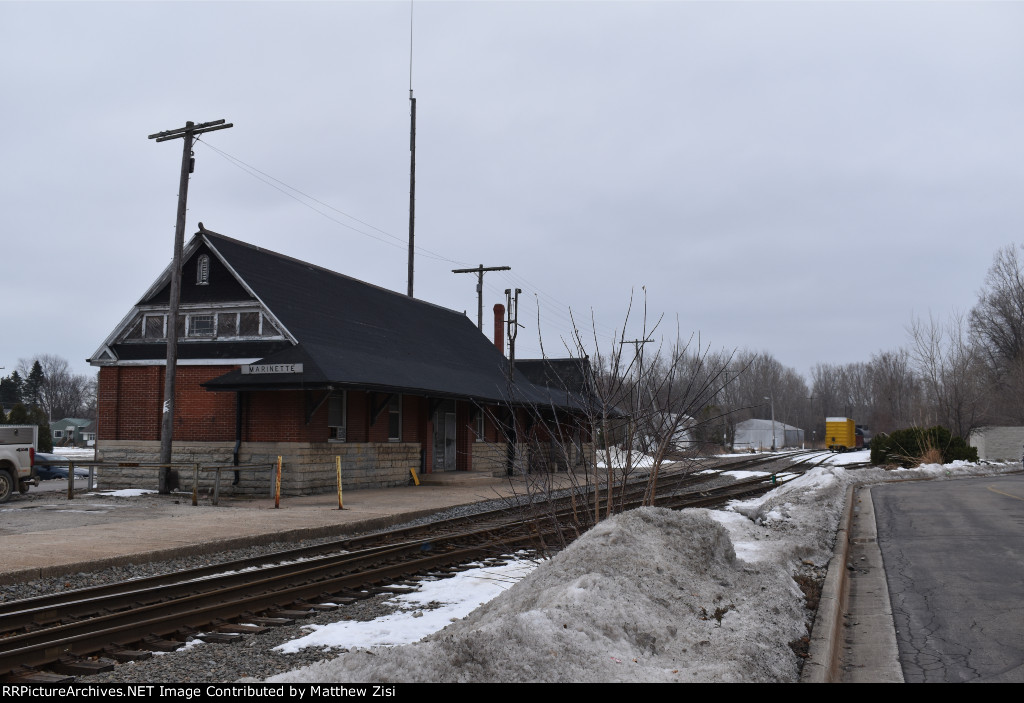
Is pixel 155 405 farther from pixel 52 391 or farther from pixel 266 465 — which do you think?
pixel 52 391

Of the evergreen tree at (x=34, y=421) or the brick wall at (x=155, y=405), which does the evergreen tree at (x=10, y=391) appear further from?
the brick wall at (x=155, y=405)

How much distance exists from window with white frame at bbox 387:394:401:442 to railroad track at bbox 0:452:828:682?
1206 centimetres

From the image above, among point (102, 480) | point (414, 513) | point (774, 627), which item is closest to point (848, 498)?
point (414, 513)

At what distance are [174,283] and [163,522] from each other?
844 centimetres

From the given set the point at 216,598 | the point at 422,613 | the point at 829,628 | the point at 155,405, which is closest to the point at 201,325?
the point at 155,405

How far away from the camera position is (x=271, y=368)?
20844 millimetres

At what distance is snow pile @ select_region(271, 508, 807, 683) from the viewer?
4.63m

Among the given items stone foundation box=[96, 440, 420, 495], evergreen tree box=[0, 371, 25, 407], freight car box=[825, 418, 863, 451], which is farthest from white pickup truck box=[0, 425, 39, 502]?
evergreen tree box=[0, 371, 25, 407]

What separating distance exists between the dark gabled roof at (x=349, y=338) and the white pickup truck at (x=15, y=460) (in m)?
4.43

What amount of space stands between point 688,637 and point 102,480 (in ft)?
71.7

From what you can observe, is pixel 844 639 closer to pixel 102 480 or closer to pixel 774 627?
pixel 774 627

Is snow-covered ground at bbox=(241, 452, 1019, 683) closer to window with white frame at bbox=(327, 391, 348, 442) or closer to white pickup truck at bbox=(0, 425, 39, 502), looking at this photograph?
window with white frame at bbox=(327, 391, 348, 442)

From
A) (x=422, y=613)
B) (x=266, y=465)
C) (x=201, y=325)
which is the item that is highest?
(x=201, y=325)

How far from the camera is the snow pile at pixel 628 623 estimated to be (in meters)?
4.63
